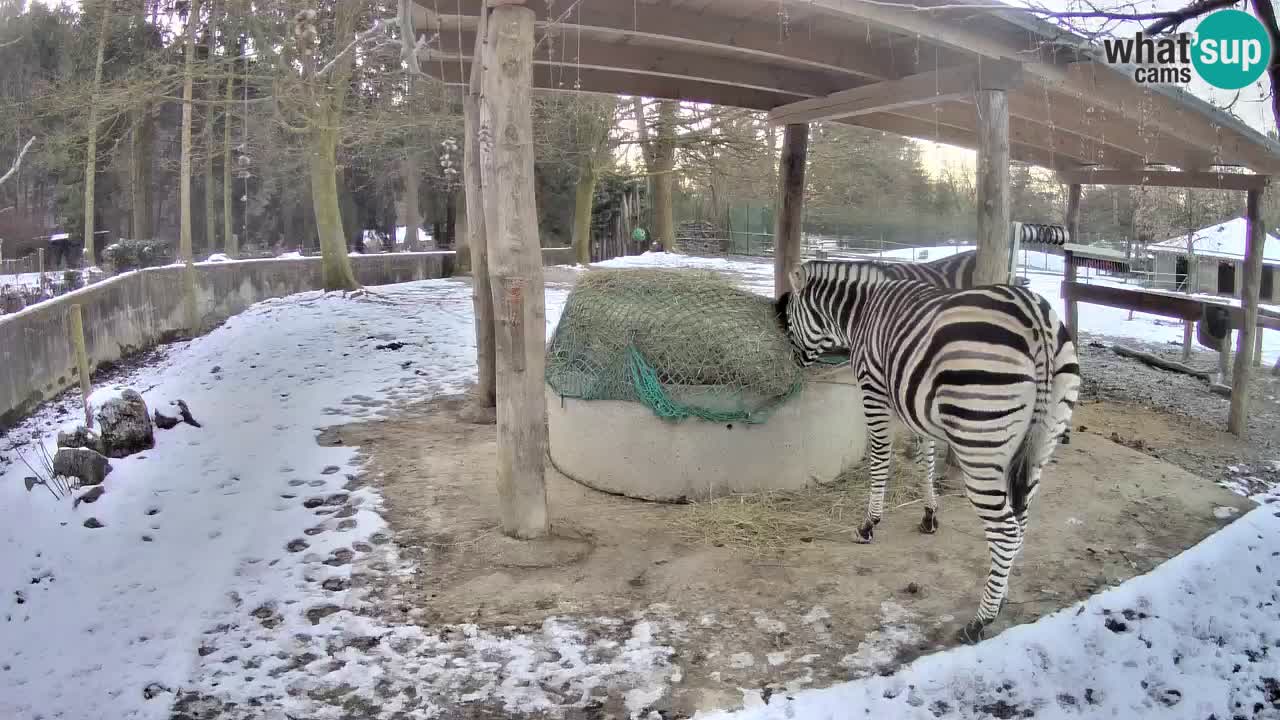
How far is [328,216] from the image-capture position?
1551cm

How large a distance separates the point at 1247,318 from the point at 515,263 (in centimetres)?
674

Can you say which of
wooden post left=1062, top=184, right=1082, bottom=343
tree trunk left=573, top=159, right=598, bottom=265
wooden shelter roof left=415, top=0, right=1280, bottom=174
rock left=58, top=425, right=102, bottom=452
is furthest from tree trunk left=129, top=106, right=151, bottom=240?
wooden post left=1062, top=184, right=1082, bottom=343

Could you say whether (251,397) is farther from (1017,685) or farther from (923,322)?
(1017,685)

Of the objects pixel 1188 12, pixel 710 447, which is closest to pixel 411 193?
pixel 710 447

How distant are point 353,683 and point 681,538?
2.11 metres

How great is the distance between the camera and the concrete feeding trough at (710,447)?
18.1 feet

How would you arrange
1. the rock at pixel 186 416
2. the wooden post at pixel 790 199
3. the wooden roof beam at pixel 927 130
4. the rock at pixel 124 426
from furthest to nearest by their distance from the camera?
the wooden post at pixel 790 199
the wooden roof beam at pixel 927 130
the rock at pixel 186 416
the rock at pixel 124 426

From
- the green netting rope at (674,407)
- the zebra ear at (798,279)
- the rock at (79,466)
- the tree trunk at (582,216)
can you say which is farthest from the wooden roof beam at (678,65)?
the tree trunk at (582,216)

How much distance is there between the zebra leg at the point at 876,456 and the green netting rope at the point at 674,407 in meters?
0.71

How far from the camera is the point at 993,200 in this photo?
590 centimetres

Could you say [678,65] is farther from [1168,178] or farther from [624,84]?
[1168,178]

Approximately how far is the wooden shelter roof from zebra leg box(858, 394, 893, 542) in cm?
223

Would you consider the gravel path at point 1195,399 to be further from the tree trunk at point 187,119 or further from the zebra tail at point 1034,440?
the tree trunk at point 187,119

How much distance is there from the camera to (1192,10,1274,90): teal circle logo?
13.2 feet
